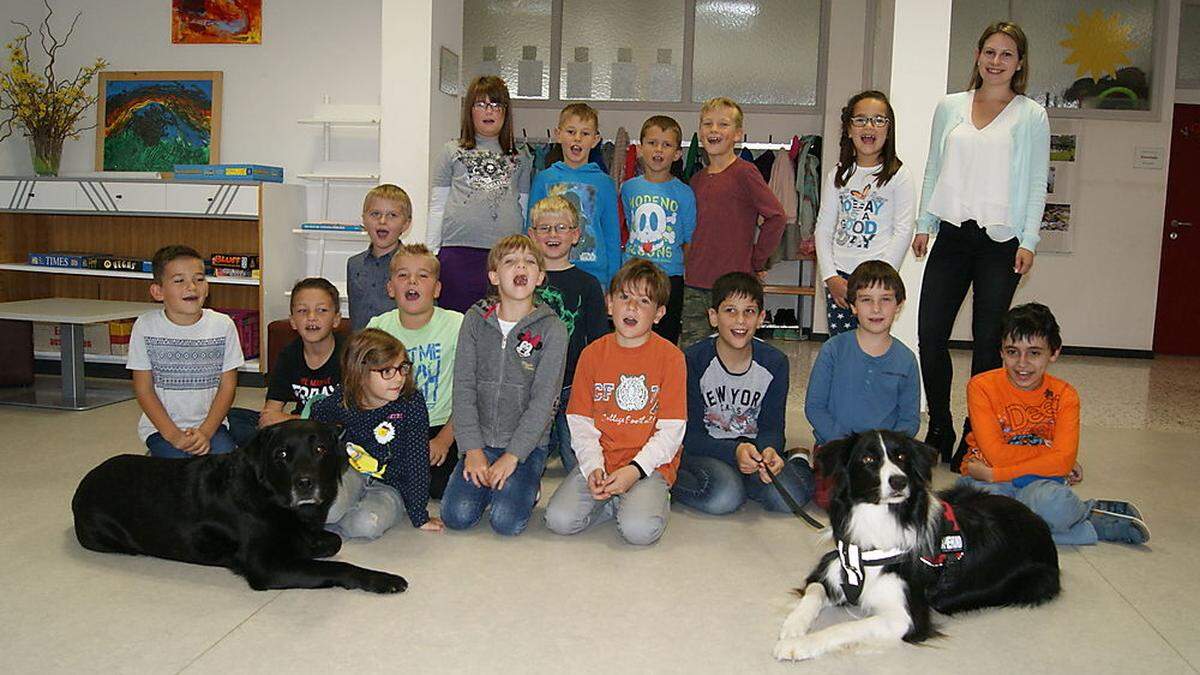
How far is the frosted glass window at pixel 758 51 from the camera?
8.58m

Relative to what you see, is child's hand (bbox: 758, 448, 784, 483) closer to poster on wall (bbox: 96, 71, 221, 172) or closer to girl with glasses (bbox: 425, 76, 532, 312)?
girl with glasses (bbox: 425, 76, 532, 312)

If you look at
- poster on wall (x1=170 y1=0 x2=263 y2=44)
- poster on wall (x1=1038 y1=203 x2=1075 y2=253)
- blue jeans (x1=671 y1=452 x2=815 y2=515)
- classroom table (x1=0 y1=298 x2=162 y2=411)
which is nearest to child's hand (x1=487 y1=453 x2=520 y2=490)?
blue jeans (x1=671 y1=452 x2=815 y2=515)

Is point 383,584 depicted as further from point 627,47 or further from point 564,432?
point 627,47

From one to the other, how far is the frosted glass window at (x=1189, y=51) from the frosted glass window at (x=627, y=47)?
4273 mm

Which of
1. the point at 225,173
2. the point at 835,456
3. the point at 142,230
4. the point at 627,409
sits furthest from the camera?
the point at 142,230

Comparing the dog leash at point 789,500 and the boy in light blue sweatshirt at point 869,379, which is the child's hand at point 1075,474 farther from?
the dog leash at point 789,500

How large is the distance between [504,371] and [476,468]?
33 cm

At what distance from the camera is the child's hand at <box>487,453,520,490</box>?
2889 mm

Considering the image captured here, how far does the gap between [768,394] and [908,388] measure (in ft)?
1.51

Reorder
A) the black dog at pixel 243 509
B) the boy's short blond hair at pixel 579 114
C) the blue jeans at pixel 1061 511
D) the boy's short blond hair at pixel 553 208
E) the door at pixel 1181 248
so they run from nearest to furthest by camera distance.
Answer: the black dog at pixel 243 509
the blue jeans at pixel 1061 511
the boy's short blond hair at pixel 553 208
the boy's short blond hair at pixel 579 114
the door at pixel 1181 248

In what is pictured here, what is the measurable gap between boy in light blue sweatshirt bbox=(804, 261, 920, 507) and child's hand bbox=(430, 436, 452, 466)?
1245 mm

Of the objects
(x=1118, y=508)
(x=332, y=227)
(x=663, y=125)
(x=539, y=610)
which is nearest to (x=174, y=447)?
(x=539, y=610)

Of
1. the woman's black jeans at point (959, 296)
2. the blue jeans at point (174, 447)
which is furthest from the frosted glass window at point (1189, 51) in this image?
the blue jeans at point (174, 447)

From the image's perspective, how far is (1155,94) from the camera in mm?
8023
